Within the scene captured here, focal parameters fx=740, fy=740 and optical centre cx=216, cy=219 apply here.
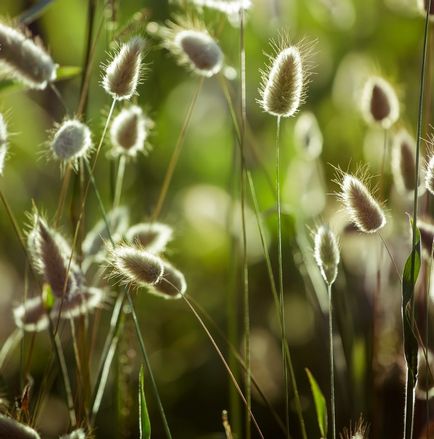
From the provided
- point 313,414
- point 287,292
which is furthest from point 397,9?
point 313,414

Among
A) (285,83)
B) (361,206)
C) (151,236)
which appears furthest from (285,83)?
(151,236)

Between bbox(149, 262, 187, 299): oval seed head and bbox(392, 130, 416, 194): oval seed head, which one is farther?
bbox(392, 130, 416, 194): oval seed head

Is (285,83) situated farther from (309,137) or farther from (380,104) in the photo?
(309,137)

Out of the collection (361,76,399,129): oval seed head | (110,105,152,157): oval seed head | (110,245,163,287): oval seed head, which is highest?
(361,76,399,129): oval seed head

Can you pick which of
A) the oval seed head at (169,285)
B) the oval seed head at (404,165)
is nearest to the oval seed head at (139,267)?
the oval seed head at (169,285)

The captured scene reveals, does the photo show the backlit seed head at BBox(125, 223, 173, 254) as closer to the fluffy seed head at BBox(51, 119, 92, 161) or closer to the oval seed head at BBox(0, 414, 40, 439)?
the fluffy seed head at BBox(51, 119, 92, 161)

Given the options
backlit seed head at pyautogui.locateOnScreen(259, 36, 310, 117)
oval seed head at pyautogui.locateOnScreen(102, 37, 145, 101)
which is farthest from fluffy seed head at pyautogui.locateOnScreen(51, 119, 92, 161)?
backlit seed head at pyautogui.locateOnScreen(259, 36, 310, 117)

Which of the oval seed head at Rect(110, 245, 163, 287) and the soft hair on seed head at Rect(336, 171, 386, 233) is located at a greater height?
Result: the soft hair on seed head at Rect(336, 171, 386, 233)

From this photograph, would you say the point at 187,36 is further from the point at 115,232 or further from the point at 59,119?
the point at 59,119
